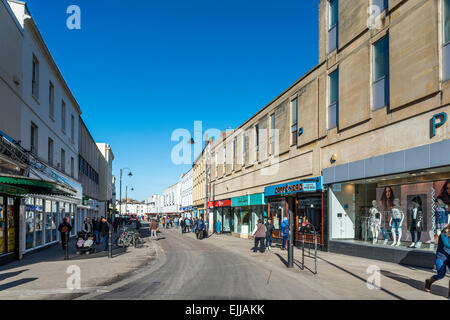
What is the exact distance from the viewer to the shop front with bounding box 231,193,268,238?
92.6 feet

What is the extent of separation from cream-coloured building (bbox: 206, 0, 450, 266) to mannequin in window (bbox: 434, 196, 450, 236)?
60 mm

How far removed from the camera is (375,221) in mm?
16234

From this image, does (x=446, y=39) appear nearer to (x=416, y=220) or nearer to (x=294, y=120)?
(x=416, y=220)

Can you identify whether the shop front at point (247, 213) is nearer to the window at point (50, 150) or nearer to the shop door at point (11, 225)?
the window at point (50, 150)

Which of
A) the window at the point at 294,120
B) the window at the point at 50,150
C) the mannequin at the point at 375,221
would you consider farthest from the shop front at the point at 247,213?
the window at the point at 50,150

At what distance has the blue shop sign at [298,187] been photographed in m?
19.3

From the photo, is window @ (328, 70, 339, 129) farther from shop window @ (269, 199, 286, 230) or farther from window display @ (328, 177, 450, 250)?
shop window @ (269, 199, 286, 230)

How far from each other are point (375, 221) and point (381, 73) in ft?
19.8

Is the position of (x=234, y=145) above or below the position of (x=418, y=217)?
above

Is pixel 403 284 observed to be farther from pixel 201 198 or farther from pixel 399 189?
pixel 201 198

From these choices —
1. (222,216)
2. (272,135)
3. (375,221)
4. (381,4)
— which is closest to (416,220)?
(375,221)

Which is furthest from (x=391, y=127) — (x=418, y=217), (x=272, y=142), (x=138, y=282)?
(x=272, y=142)

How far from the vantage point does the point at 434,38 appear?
12281 mm

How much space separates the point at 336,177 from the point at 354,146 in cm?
183
